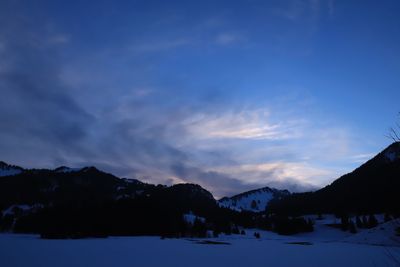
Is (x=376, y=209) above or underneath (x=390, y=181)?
underneath

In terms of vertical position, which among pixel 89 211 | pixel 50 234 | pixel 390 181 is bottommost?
pixel 50 234

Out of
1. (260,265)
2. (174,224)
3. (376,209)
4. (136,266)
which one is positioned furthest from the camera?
(376,209)

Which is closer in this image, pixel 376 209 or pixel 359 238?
pixel 359 238

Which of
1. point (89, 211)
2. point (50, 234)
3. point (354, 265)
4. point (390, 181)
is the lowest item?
point (354, 265)

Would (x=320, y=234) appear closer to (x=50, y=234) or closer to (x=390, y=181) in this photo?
(x=390, y=181)

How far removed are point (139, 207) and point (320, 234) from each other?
356ft

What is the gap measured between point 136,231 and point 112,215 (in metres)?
13.9

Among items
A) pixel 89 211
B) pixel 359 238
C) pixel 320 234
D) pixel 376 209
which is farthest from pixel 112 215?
pixel 376 209

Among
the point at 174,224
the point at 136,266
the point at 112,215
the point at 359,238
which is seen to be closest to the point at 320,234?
the point at 359,238

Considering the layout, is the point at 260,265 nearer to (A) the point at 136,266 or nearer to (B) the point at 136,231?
(A) the point at 136,266

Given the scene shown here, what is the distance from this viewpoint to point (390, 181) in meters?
198

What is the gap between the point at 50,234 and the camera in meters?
133

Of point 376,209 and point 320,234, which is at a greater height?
point 376,209

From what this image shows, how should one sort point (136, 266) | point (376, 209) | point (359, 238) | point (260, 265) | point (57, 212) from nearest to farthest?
point (136, 266) < point (260, 265) < point (359, 238) < point (57, 212) < point (376, 209)
